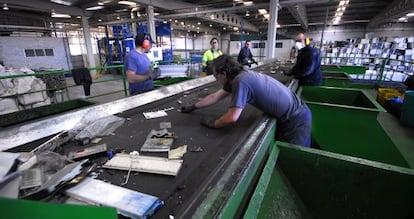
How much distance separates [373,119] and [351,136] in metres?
0.28

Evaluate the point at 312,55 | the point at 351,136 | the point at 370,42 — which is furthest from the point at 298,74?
the point at 370,42

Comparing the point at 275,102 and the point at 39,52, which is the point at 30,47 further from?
the point at 275,102

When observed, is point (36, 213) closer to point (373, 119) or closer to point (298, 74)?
point (373, 119)

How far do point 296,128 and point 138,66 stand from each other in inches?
70.6

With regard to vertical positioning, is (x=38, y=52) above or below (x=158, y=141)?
above

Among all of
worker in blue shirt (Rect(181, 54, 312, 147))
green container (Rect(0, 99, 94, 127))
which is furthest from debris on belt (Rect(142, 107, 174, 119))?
green container (Rect(0, 99, 94, 127))

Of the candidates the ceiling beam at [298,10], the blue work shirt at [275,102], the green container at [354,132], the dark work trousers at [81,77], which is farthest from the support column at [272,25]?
the blue work shirt at [275,102]

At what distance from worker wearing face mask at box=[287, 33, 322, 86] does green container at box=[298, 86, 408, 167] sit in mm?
723

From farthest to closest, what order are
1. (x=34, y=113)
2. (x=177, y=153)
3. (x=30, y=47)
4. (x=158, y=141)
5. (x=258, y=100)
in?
(x=30, y=47), (x=34, y=113), (x=258, y=100), (x=158, y=141), (x=177, y=153)

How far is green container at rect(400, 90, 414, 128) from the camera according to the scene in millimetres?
3301

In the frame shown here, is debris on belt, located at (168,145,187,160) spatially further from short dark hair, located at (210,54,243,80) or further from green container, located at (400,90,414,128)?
green container, located at (400,90,414,128)

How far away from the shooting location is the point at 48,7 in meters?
7.14

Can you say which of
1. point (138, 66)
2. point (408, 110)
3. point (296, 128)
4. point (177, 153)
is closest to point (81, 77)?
point (138, 66)

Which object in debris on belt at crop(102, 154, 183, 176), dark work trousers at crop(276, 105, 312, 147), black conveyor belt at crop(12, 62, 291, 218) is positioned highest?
debris on belt at crop(102, 154, 183, 176)
